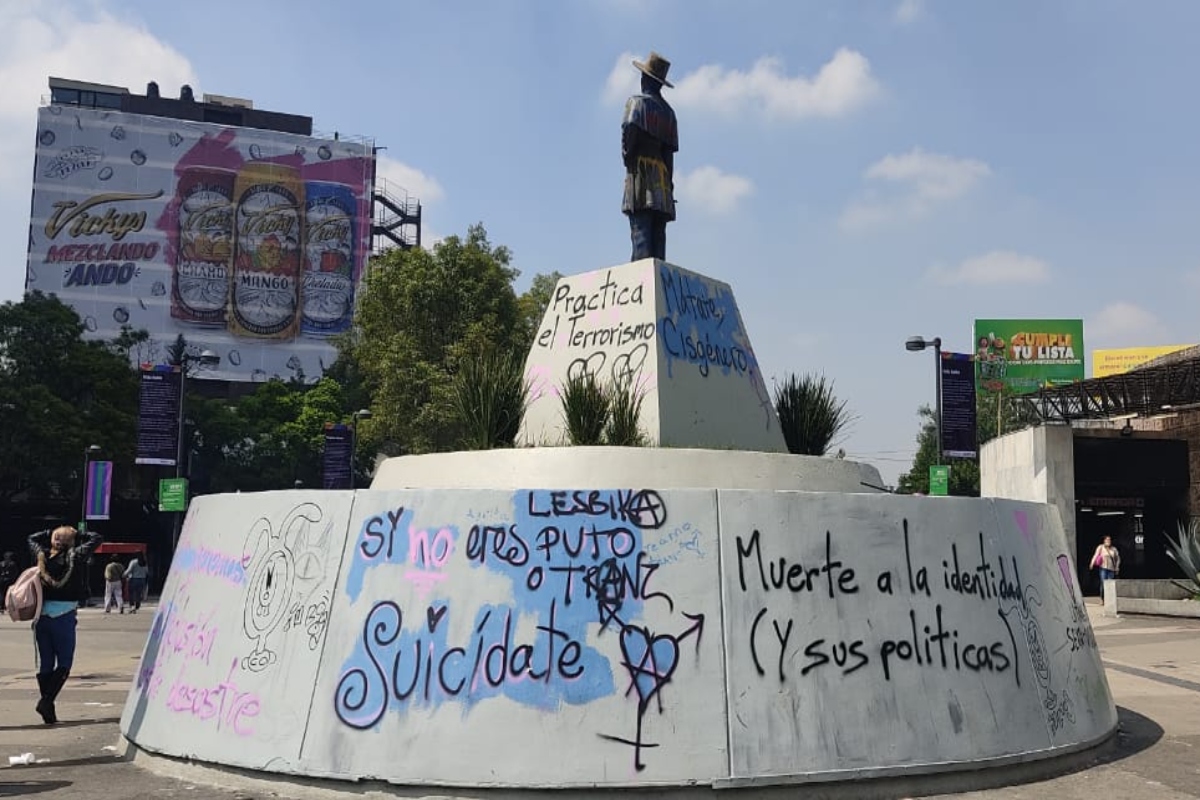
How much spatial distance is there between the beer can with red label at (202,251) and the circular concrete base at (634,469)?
7131 centimetres

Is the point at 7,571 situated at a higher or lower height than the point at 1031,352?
lower

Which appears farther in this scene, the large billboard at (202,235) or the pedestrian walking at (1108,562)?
the large billboard at (202,235)

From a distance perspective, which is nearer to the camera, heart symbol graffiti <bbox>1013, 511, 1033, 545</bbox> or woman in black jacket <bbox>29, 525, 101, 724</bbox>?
heart symbol graffiti <bbox>1013, 511, 1033, 545</bbox>

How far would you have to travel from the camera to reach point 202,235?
7450 centimetres

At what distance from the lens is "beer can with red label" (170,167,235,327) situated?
243ft

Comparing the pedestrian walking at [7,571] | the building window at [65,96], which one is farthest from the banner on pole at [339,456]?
the building window at [65,96]

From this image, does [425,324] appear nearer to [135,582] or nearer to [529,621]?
[135,582]

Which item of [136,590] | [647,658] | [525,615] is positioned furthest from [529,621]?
[136,590]

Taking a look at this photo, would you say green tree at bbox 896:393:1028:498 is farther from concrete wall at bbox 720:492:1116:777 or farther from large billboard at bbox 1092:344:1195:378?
concrete wall at bbox 720:492:1116:777

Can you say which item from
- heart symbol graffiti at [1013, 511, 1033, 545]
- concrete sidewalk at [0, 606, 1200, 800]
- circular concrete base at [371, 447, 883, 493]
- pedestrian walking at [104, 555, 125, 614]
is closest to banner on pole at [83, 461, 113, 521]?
pedestrian walking at [104, 555, 125, 614]

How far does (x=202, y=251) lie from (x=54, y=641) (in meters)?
71.1

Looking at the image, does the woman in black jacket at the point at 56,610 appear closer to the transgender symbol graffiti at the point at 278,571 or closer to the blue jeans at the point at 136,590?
the transgender symbol graffiti at the point at 278,571

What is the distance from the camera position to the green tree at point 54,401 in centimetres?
3738

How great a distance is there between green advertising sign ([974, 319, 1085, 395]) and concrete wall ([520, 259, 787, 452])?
172 feet
